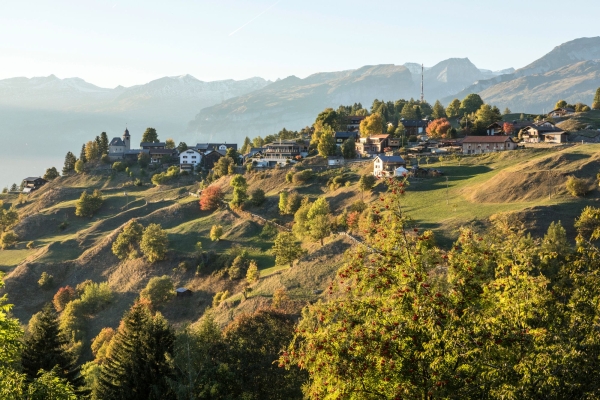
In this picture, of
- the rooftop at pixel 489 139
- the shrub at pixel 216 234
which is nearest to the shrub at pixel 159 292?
the shrub at pixel 216 234

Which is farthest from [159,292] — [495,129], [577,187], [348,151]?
[495,129]

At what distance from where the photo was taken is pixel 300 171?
102000 millimetres

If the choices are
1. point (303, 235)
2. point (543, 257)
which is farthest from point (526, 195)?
point (543, 257)

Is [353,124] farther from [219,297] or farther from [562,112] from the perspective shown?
[219,297]

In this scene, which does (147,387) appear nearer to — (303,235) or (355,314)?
(355,314)

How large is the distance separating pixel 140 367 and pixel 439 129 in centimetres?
10572

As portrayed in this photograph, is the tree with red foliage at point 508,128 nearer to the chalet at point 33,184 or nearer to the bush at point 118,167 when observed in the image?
the bush at point 118,167

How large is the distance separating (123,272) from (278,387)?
178 feet

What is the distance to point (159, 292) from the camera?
→ 63062mm

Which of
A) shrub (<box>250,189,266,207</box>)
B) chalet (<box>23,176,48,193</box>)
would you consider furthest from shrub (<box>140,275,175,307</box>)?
chalet (<box>23,176,48,193</box>)

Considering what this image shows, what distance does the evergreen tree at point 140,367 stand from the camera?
28031 mm

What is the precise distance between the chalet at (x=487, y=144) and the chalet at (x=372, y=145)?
62.6ft

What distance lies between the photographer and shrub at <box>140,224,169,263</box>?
74.3 m

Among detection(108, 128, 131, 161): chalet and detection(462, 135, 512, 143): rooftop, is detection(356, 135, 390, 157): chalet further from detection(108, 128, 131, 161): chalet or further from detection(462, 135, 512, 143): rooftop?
detection(108, 128, 131, 161): chalet
